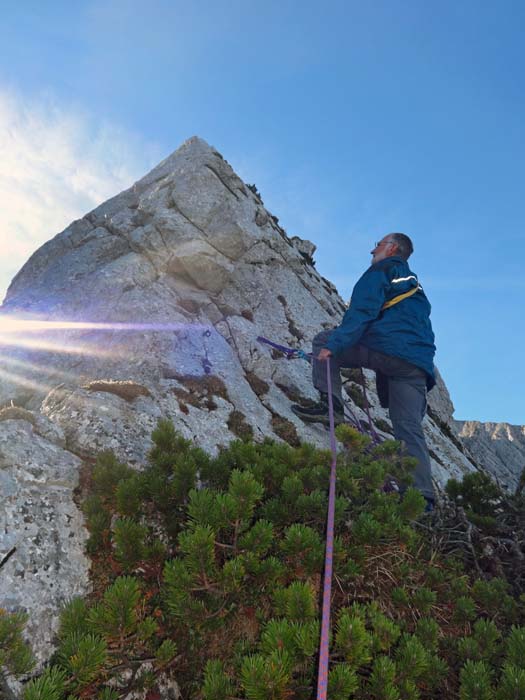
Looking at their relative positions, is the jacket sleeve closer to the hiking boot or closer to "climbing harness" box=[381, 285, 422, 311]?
"climbing harness" box=[381, 285, 422, 311]

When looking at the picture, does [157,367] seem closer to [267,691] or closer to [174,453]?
[174,453]

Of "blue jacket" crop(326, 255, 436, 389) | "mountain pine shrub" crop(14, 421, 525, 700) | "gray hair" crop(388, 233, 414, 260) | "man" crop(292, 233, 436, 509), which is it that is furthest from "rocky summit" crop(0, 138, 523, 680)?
"gray hair" crop(388, 233, 414, 260)

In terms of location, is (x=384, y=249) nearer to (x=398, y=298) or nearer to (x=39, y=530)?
(x=398, y=298)

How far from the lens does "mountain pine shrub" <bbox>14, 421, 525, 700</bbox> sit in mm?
3092

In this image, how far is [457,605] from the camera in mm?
4199

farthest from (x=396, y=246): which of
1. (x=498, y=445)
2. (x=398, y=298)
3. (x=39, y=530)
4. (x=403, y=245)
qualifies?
(x=498, y=445)

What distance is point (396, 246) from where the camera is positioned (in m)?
9.02

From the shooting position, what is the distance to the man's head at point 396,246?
29.6ft

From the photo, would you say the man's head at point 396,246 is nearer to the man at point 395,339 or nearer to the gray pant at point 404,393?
the man at point 395,339

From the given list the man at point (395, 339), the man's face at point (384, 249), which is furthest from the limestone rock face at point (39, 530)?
the man's face at point (384, 249)

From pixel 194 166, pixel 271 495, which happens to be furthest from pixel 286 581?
pixel 194 166

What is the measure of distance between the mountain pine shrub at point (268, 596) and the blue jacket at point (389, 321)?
2.55 meters

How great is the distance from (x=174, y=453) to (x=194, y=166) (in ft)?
47.9

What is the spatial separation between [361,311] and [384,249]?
1.92 metres
